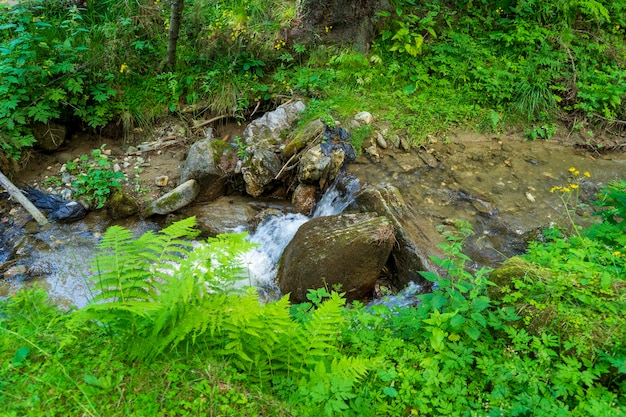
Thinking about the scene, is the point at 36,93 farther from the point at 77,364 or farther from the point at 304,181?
the point at 77,364

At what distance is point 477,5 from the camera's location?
335 inches

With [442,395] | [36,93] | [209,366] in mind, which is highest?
[36,93]

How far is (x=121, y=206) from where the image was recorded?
20.5 feet

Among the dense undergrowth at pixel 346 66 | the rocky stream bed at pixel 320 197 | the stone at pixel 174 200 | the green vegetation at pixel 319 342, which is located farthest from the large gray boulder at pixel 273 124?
the green vegetation at pixel 319 342

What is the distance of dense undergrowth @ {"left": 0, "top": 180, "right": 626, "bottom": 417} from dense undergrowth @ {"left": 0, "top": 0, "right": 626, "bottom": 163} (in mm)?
4783

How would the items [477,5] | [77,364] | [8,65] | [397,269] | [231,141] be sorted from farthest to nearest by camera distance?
1. [477,5]
2. [231,141]
3. [8,65]
4. [397,269]
5. [77,364]

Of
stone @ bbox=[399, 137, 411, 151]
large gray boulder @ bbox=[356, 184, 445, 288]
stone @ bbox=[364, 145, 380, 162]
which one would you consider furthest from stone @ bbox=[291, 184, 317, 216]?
stone @ bbox=[399, 137, 411, 151]

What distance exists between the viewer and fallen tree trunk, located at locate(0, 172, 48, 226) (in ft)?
19.7

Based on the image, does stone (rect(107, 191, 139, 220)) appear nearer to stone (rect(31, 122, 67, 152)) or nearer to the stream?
the stream

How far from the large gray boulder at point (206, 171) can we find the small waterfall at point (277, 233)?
1117 mm

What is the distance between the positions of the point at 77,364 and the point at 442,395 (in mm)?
2148

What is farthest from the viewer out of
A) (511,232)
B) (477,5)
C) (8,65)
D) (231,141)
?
(477,5)

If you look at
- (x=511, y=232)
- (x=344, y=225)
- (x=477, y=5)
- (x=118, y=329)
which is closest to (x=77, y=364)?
(x=118, y=329)

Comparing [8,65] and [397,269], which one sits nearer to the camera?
[397,269]
